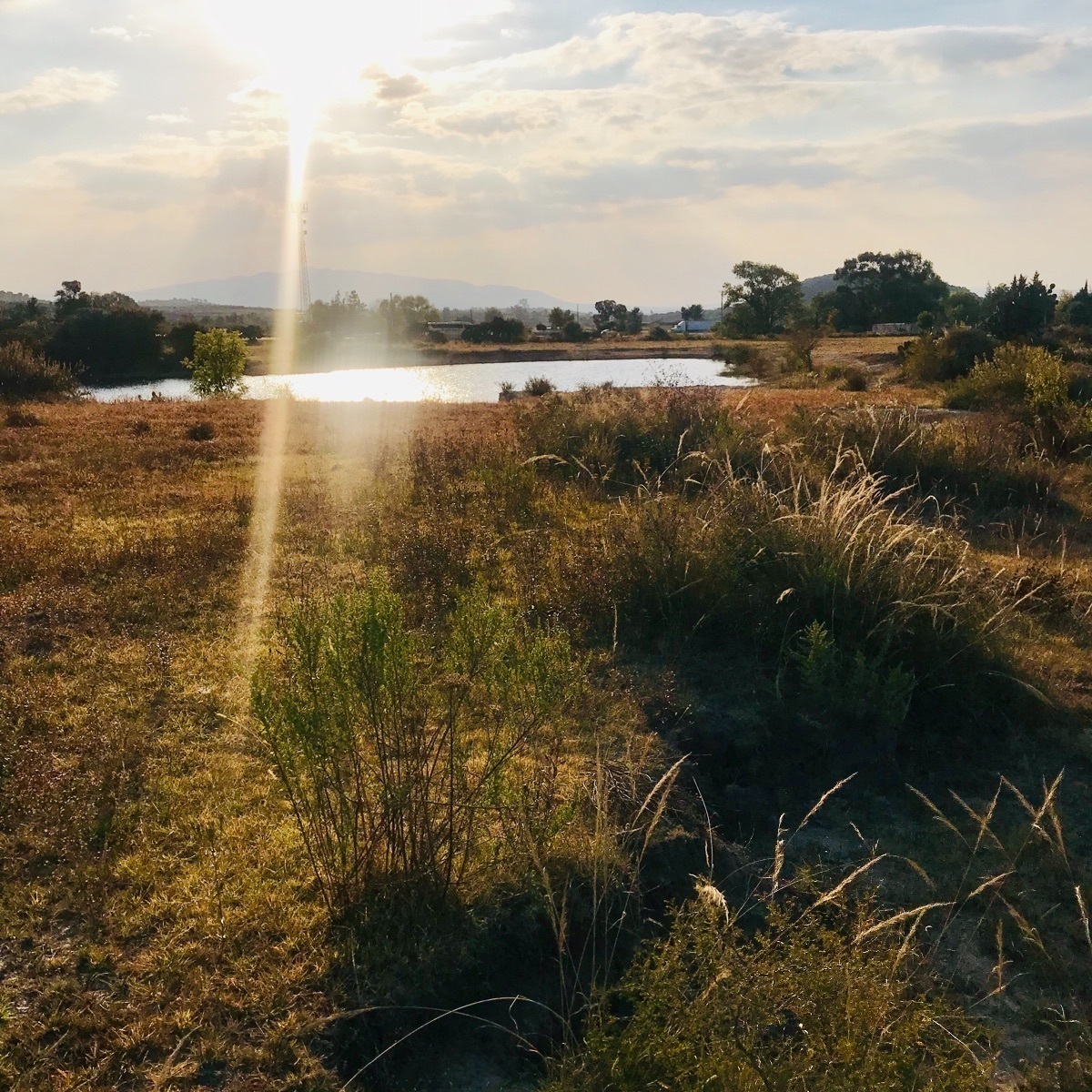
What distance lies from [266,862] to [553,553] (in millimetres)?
4328

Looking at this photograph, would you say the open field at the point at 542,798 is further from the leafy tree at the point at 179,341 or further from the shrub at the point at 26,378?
the leafy tree at the point at 179,341

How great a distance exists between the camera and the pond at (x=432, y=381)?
1246 inches

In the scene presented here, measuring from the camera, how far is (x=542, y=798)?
4.11m

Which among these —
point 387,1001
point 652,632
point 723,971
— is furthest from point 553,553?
point 723,971

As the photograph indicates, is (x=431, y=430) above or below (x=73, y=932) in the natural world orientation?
above

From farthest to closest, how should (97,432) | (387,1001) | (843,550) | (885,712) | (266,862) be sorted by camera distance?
(97,432)
(843,550)
(885,712)
(266,862)
(387,1001)

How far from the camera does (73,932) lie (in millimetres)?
3340

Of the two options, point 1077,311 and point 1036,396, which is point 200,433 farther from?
point 1077,311

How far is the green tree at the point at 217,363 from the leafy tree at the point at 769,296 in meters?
55.0

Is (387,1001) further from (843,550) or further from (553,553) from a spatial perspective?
(553,553)

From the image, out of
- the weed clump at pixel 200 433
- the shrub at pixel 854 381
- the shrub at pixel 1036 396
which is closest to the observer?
the shrub at pixel 1036 396

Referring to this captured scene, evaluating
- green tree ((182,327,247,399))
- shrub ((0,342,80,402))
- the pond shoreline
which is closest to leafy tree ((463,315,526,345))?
the pond shoreline

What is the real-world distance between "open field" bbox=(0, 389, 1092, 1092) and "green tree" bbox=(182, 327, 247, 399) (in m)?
22.0

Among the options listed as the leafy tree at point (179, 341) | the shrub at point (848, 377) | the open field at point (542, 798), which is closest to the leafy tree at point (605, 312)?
the leafy tree at point (179, 341)
